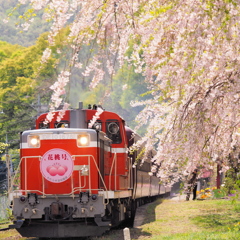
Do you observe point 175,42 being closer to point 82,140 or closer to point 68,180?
point 82,140

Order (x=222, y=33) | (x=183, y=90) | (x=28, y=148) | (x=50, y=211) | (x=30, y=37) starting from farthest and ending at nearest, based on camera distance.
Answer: (x=30, y=37)
(x=28, y=148)
(x=50, y=211)
(x=183, y=90)
(x=222, y=33)

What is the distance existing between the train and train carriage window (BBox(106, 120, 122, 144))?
3 cm

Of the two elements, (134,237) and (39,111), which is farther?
(39,111)

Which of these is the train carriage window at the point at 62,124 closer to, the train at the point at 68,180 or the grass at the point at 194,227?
the train at the point at 68,180

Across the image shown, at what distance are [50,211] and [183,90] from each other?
17.7 feet

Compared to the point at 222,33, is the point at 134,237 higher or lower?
lower

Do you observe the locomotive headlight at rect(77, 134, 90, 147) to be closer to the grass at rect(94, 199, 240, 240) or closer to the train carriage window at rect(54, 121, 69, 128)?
the train carriage window at rect(54, 121, 69, 128)

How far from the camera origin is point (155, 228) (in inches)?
635

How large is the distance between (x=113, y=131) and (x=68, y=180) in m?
2.24

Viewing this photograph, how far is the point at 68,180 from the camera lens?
13.4 metres

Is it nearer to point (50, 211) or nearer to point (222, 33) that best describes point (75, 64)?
point (222, 33)

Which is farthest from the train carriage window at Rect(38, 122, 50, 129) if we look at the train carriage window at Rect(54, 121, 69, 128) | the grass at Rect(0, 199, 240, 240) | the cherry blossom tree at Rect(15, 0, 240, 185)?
the cherry blossom tree at Rect(15, 0, 240, 185)

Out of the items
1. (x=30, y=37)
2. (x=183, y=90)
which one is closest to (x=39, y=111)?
(x=183, y=90)

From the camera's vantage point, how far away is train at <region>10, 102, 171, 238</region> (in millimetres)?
12836
